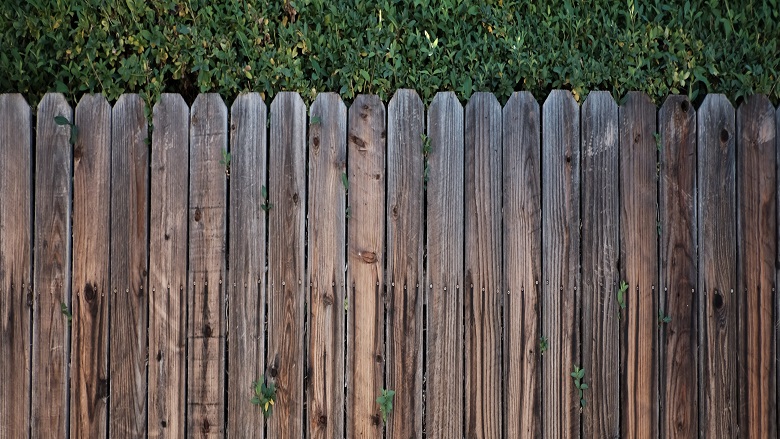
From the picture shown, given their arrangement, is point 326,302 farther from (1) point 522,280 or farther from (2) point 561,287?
(2) point 561,287

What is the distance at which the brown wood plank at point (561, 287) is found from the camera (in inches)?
108

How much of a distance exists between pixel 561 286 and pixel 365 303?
87 centimetres

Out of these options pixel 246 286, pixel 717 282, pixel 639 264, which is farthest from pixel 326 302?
pixel 717 282

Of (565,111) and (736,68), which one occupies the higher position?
(736,68)

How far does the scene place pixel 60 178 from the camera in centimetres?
280

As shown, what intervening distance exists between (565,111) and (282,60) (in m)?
1.29

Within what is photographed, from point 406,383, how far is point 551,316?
2.30 feet

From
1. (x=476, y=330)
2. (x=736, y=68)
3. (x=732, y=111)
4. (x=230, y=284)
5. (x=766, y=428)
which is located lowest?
(x=766, y=428)

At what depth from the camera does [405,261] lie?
2.75 m

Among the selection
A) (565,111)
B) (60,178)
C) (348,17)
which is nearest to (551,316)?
(565,111)

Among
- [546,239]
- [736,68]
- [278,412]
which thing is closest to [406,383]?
[278,412]

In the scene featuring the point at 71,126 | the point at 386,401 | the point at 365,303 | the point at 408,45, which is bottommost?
the point at 386,401

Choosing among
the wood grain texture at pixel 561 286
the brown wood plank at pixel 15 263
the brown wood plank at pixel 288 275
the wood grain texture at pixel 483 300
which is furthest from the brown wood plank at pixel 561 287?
the brown wood plank at pixel 15 263

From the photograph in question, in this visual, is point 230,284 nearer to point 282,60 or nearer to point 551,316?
point 282,60
